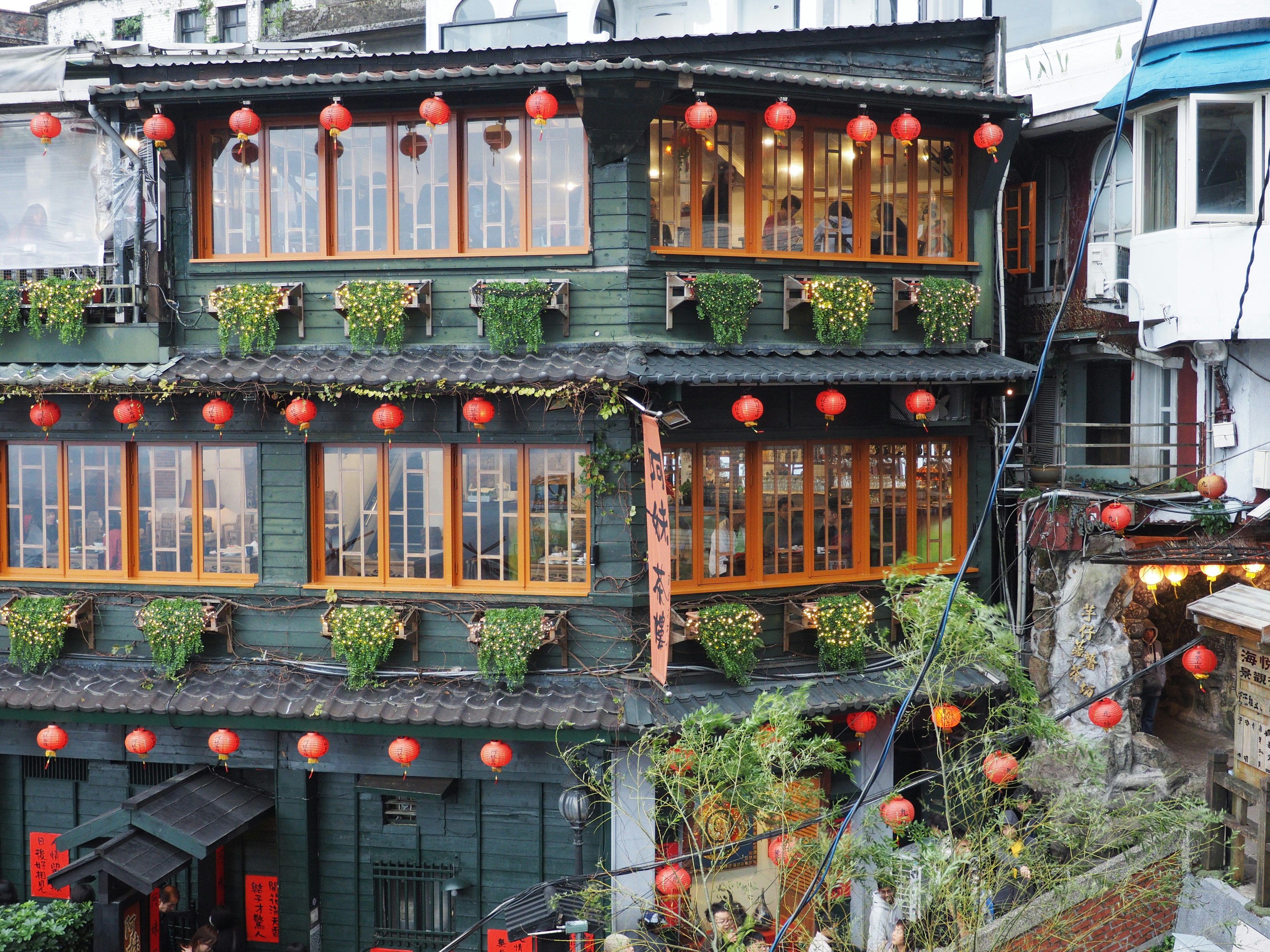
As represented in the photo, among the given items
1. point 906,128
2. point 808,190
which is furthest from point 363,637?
point 906,128

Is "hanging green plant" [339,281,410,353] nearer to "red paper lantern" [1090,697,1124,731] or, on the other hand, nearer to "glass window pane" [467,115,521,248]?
"glass window pane" [467,115,521,248]

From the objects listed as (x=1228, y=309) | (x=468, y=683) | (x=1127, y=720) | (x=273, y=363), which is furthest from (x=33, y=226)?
(x=1127, y=720)

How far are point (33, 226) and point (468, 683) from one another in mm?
7869

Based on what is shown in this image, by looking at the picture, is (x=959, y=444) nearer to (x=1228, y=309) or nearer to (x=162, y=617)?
(x=1228, y=309)

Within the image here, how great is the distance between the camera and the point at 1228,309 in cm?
1362

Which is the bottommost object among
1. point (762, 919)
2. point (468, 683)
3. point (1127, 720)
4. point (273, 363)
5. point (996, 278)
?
point (762, 919)

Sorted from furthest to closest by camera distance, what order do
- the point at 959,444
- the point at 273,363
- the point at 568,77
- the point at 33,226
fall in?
the point at 959,444 → the point at 33,226 → the point at 273,363 → the point at 568,77

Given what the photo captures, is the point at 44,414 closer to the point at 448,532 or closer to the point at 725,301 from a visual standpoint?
the point at 448,532

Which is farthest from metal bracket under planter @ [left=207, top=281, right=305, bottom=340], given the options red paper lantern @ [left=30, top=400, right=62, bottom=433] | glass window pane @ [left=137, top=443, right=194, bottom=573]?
red paper lantern @ [left=30, top=400, right=62, bottom=433]

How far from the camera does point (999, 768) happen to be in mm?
10602

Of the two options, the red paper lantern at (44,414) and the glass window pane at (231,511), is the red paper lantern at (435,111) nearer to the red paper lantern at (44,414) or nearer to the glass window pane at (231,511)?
the glass window pane at (231,511)

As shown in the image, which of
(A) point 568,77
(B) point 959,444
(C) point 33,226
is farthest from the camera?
(B) point 959,444

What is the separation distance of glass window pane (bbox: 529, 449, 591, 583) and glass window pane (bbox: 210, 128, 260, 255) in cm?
444

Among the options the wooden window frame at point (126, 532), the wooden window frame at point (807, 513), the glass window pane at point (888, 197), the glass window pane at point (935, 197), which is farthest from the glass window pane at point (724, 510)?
the wooden window frame at point (126, 532)
